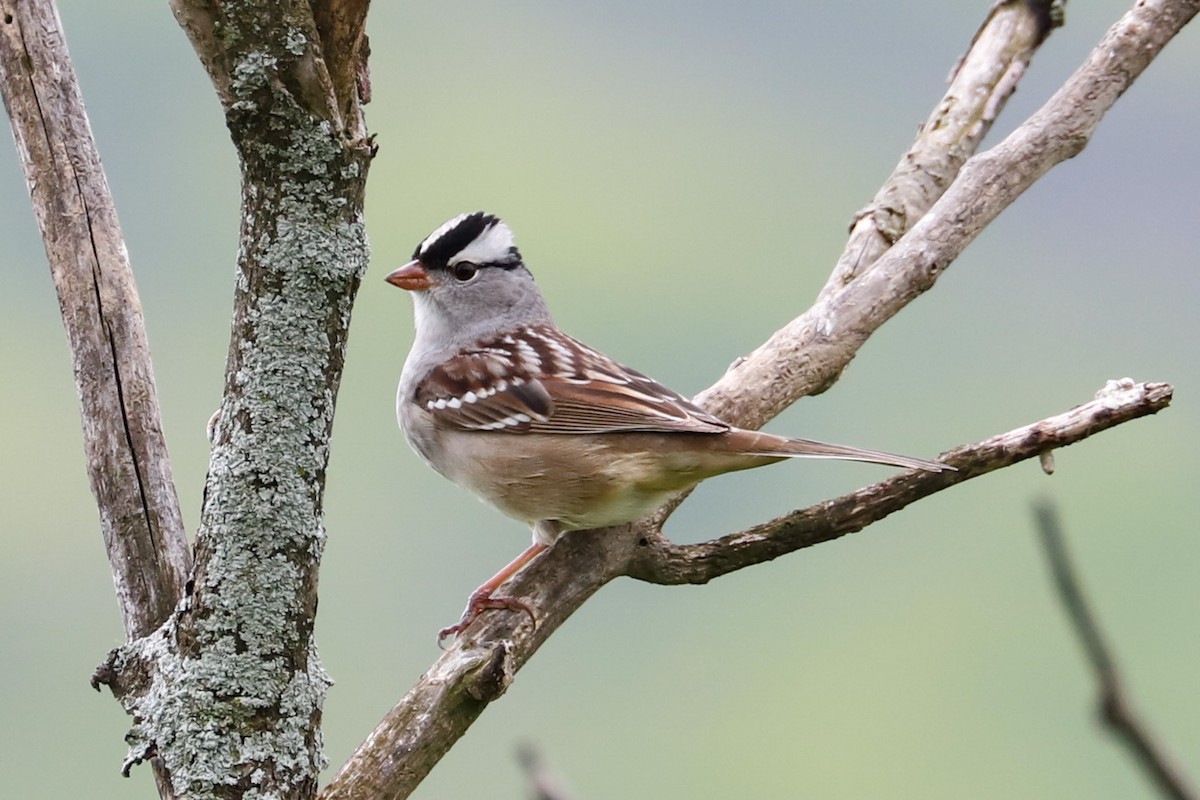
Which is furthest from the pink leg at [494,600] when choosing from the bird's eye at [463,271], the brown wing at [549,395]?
the bird's eye at [463,271]

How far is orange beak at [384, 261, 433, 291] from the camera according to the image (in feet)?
12.4

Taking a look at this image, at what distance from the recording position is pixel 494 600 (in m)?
2.79

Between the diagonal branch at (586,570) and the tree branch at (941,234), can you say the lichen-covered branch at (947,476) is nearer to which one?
the diagonal branch at (586,570)

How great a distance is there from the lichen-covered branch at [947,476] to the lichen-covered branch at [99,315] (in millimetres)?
1288

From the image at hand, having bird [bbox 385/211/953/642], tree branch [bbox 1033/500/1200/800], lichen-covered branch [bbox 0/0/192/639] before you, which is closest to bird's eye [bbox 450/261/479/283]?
bird [bbox 385/211/953/642]

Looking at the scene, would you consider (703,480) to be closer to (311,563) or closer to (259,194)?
(311,563)

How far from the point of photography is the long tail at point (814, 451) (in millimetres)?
2557

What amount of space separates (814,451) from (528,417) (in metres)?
0.85

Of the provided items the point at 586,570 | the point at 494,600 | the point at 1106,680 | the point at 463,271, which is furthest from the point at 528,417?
the point at 1106,680

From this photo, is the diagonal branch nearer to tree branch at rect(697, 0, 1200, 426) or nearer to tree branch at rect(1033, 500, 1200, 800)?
tree branch at rect(697, 0, 1200, 426)

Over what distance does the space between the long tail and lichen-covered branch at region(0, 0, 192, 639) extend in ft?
4.31

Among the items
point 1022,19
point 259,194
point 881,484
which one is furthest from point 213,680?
point 1022,19

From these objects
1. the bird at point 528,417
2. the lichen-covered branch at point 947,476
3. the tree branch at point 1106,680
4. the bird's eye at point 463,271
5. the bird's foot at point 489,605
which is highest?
the bird's eye at point 463,271

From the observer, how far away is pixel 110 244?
2.79m
